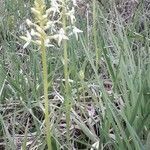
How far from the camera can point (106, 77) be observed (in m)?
2.48

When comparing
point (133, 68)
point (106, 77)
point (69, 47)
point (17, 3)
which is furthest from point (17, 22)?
point (133, 68)

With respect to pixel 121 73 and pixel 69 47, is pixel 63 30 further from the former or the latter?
pixel 69 47

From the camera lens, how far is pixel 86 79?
2.43m

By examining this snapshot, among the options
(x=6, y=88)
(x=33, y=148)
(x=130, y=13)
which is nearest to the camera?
(x=33, y=148)

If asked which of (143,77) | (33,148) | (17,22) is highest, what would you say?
(17,22)

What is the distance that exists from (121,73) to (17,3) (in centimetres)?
184

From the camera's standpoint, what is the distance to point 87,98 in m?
2.28

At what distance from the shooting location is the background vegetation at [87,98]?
158cm

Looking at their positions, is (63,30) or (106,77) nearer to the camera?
(63,30)

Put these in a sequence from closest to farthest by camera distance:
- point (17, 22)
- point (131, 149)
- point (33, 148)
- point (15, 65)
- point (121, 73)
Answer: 1. point (131, 149)
2. point (33, 148)
3. point (121, 73)
4. point (15, 65)
5. point (17, 22)

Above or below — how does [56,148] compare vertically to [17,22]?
below

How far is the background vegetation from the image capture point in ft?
5.19

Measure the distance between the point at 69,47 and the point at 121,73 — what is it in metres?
0.74

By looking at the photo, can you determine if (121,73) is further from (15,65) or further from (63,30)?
(15,65)
